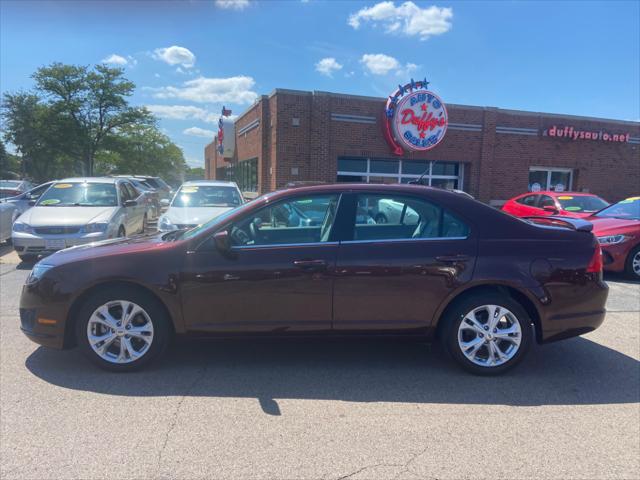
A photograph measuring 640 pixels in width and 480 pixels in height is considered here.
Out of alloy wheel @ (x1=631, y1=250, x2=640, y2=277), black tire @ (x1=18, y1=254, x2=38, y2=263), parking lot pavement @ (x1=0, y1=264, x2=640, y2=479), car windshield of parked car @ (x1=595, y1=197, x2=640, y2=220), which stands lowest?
parking lot pavement @ (x1=0, y1=264, x2=640, y2=479)

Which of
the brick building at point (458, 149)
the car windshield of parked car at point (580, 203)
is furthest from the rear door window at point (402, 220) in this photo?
the brick building at point (458, 149)

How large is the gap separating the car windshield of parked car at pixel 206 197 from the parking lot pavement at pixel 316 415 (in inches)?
213

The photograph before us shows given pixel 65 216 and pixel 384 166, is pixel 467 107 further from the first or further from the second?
pixel 65 216

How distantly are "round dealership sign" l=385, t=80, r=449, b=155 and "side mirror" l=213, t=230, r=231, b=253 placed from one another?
14110mm

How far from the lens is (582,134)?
19016mm

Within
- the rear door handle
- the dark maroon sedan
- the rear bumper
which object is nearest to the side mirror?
the dark maroon sedan

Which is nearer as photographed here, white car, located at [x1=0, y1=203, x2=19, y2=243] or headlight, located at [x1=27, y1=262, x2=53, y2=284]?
headlight, located at [x1=27, y1=262, x2=53, y2=284]

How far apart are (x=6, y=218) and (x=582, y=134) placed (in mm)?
20505

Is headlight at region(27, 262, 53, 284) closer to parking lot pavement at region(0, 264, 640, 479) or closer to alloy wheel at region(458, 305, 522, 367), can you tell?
parking lot pavement at region(0, 264, 640, 479)

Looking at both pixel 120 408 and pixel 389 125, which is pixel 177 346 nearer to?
pixel 120 408

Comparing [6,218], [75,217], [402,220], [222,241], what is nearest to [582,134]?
[402,220]

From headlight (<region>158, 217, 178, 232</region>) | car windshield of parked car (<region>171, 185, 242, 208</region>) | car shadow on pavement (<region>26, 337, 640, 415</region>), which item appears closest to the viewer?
car shadow on pavement (<region>26, 337, 640, 415</region>)

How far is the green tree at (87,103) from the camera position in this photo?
33781mm

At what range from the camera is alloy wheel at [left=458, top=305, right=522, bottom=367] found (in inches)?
147
